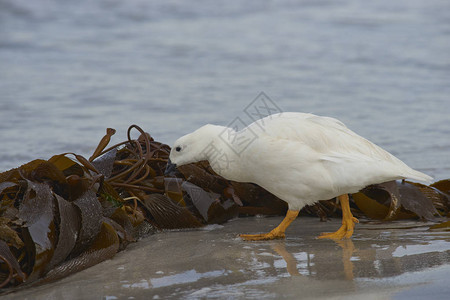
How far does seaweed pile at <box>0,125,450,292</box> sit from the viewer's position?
340 centimetres

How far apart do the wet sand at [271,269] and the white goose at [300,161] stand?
0.98 feet

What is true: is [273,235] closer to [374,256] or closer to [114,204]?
[374,256]

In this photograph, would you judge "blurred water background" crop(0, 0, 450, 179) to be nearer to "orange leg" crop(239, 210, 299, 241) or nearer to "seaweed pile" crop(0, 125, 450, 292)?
"seaweed pile" crop(0, 125, 450, 292)

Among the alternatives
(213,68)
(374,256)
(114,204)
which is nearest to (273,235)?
(374,256)

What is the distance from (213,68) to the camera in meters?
11.1

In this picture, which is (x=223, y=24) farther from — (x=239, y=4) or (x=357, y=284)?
(x=357, y=284)

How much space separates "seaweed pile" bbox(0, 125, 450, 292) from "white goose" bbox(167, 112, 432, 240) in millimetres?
375

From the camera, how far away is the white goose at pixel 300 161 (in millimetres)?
4223

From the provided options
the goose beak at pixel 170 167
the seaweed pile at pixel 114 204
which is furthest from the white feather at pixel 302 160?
the seaweed pile at pixel 114 204

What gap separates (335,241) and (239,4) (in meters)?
13.3

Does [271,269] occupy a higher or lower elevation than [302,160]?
lower

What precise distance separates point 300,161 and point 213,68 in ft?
23.1

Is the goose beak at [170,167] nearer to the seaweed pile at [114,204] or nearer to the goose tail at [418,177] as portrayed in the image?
the seaweed pile at [114,204]

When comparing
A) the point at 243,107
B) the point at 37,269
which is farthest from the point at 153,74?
the point at 37,269
